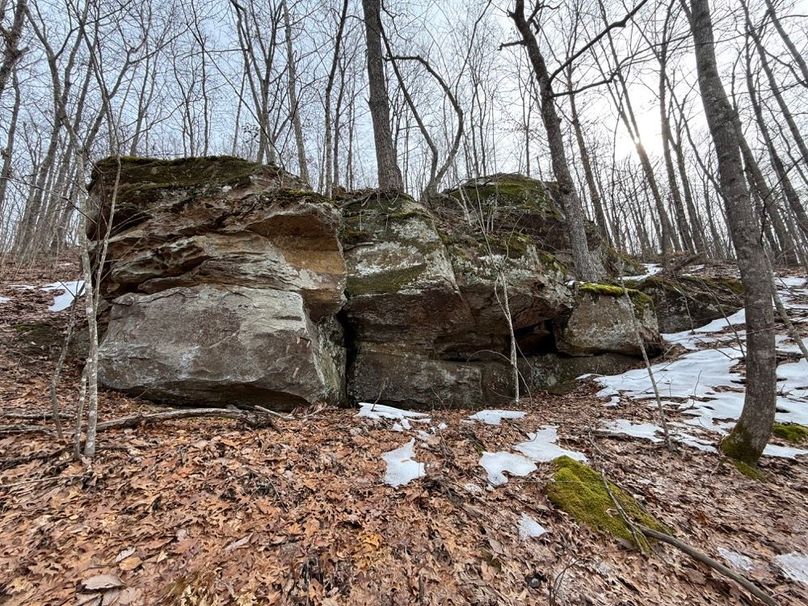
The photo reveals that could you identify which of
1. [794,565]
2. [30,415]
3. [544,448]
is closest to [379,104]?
[544,448]

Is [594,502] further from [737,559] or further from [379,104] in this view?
[379,104]

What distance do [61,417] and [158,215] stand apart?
3299 mm

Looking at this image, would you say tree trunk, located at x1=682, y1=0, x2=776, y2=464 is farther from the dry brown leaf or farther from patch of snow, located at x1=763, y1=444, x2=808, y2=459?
the dry brown leaf

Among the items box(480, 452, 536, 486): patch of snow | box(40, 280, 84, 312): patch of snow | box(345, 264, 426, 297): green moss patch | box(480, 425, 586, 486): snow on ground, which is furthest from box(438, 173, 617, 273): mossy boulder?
box(40, 280, 84, 312): patch of snow

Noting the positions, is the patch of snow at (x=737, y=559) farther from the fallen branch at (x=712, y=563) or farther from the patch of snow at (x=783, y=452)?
the patch of snow at (x=783, y=452)

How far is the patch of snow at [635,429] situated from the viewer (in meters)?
4.54

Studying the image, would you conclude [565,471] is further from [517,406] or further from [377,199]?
[377,199]

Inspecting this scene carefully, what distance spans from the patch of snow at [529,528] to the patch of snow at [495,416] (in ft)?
6.96

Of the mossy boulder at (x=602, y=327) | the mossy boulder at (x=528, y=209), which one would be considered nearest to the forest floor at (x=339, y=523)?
the mossy boulder at (x=602, y=327)

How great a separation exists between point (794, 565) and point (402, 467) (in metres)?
3.03

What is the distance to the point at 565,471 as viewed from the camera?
3.41 metres

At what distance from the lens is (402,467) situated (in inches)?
137

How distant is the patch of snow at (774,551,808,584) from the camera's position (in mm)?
2498

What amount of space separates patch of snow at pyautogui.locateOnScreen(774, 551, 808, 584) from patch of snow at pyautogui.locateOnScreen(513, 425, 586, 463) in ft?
4.91
